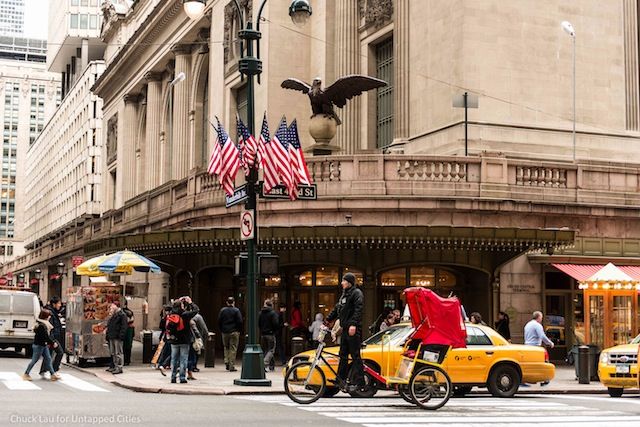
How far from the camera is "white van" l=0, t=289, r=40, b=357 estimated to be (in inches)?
1178

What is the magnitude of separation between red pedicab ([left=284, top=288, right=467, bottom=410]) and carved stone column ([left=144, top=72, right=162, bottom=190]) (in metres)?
44.2

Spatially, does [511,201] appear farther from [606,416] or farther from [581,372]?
[606,416]

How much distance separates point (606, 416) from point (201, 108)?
39.8 m

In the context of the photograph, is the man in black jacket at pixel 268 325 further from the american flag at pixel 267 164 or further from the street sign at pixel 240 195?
the american flag at pixel 267 164

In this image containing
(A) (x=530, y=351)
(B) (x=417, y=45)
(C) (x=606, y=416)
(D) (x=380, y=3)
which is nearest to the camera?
(C) (x=606, y=416)

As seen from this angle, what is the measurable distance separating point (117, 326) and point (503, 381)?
32.8 feet

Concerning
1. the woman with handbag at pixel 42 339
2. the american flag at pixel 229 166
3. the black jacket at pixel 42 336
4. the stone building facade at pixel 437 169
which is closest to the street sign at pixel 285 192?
the american flag at pixel 229 166

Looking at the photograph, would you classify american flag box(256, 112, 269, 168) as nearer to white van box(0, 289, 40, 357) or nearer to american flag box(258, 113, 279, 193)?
american flag box(258, 113, 279, 193)

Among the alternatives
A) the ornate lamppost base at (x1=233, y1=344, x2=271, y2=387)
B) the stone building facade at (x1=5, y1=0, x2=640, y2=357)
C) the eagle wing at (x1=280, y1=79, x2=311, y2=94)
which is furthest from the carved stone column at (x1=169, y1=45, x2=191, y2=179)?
the ornate lamppost base at (x1=233, y1=344, x2=271, y2=387)

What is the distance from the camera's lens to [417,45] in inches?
1326

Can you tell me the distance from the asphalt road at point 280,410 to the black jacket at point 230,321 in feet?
19.5

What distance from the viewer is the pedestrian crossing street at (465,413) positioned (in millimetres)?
12922

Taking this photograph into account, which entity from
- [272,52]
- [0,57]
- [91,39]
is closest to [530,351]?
[272,52]

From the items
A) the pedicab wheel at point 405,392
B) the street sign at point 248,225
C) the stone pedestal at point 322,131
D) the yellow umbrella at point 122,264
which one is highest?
the stone pedestal at point 322,131
